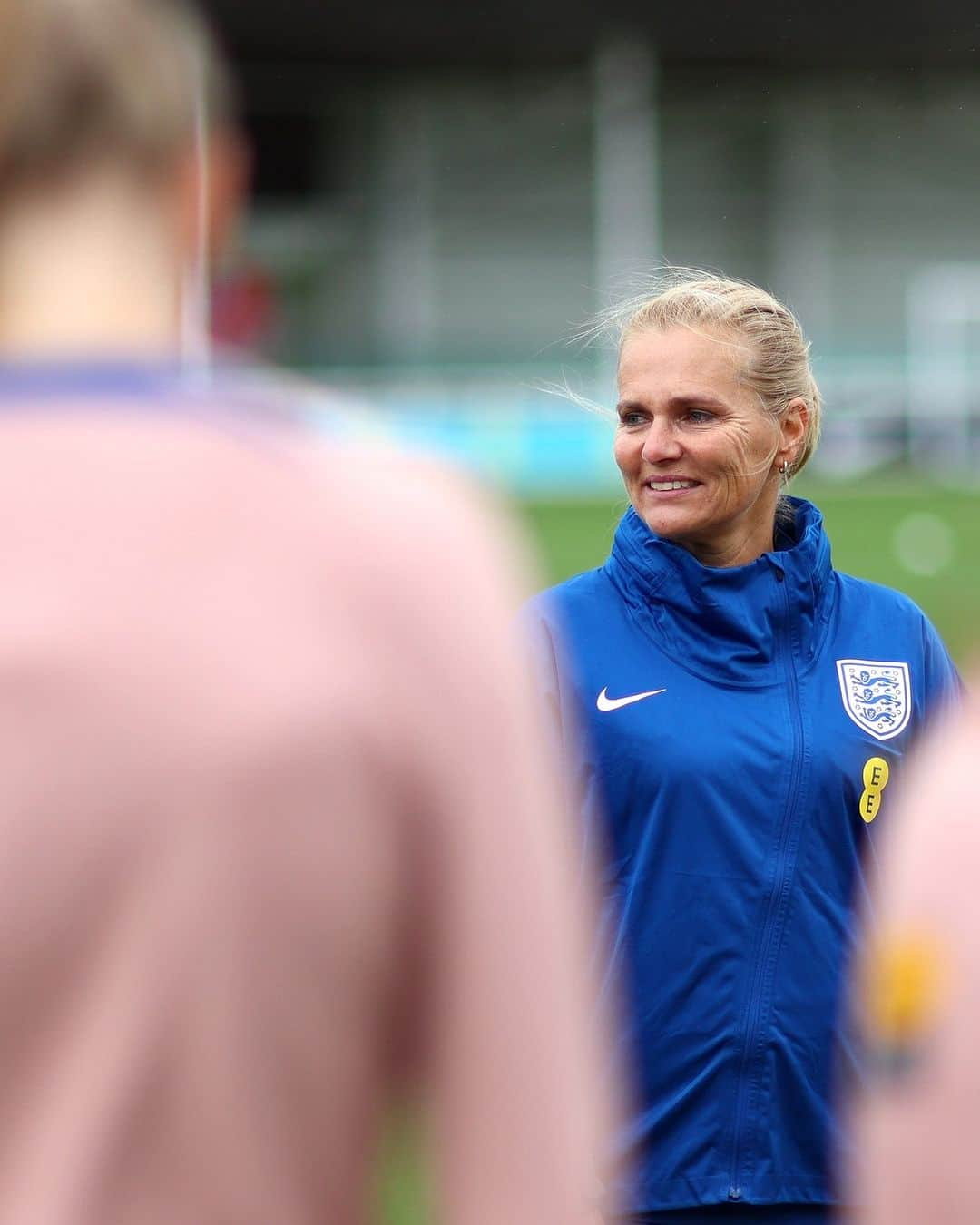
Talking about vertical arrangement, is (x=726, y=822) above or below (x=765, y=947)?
above

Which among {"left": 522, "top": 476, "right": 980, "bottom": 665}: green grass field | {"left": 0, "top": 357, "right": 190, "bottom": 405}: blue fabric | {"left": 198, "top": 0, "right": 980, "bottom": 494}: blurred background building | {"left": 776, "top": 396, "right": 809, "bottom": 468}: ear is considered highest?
{"left": 198, "top": 0, "right": 980, "bottom": 494}: blurred background building

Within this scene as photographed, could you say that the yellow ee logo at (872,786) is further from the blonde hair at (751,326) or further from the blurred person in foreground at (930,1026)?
the blurred person in foreground at (930,1026)

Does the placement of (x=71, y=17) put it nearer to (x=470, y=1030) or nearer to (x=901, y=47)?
(x=470, y=1030)

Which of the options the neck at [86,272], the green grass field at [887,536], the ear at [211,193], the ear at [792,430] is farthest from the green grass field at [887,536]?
the neck at [86,272]

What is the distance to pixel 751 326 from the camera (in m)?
3.20

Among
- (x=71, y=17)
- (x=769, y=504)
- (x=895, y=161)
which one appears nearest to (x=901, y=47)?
(x=895, y=161)

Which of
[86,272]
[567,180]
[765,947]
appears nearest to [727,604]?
[765,947]

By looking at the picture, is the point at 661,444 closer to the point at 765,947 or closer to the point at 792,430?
the point at 792,430

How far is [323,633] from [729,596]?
1933 millimetres

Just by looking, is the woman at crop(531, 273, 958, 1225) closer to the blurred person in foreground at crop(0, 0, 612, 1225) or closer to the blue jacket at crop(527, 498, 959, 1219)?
the blue jacket at crop(527, 498, 959, 1219)

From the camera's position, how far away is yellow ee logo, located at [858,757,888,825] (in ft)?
9.41

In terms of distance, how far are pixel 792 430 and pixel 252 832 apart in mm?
2399

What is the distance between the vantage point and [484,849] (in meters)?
1.06

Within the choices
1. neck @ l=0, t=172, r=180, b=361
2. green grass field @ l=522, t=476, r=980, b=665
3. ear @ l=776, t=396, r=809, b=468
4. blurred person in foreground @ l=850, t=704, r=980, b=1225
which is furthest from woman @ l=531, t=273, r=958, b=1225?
green grass field @ l=522, t=476, r=980, b=665
